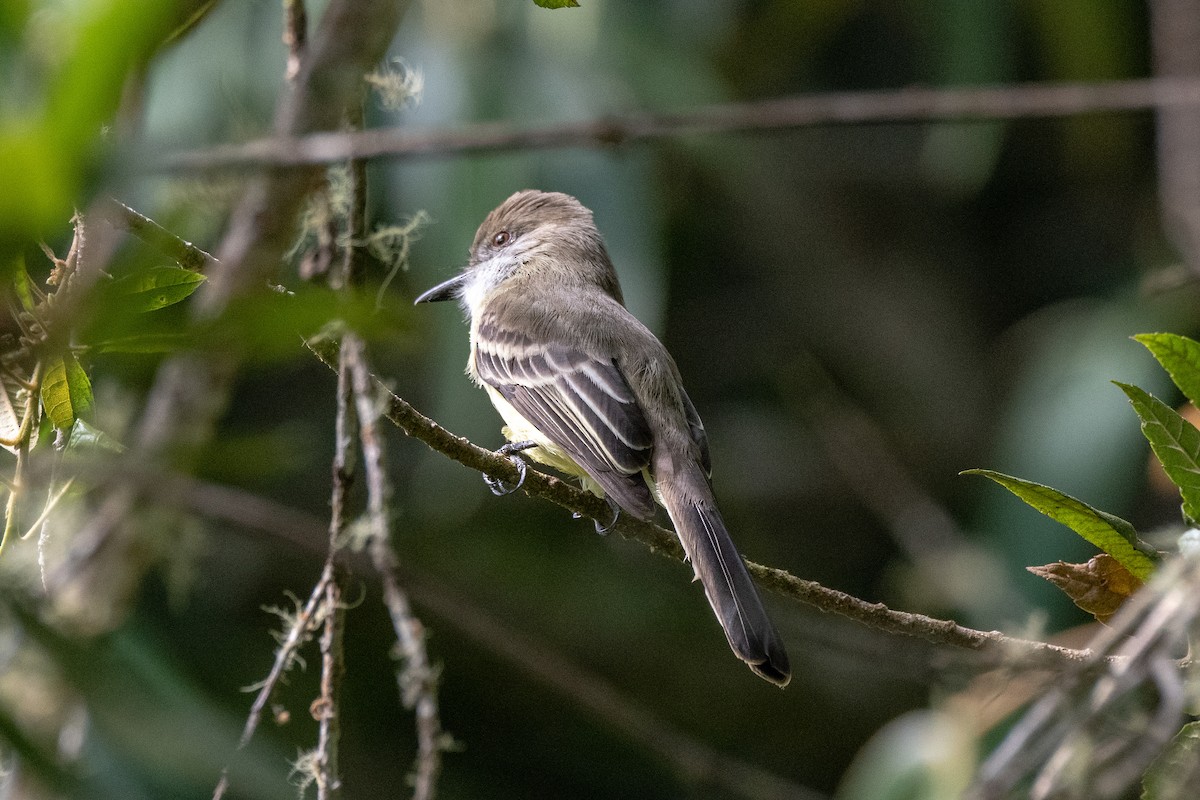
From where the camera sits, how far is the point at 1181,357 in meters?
2.08

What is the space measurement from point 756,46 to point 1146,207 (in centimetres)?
269

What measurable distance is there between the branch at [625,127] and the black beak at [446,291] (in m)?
2.89

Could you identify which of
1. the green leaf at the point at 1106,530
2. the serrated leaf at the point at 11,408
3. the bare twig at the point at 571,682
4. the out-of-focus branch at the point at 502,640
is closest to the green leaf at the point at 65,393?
the serrated leaf at the point at 11,408

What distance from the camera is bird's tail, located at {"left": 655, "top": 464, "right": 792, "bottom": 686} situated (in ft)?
8.34

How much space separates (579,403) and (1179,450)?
158cm

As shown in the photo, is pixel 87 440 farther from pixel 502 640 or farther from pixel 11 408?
pixel 502 640

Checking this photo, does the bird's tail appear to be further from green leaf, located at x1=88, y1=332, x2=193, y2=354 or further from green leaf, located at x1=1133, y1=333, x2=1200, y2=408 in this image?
green leaf, located at x1=88, y1=332, x2=193, y2=354

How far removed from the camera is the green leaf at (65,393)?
192 cm

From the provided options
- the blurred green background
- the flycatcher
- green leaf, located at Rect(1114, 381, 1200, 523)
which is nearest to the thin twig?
the flycatcher

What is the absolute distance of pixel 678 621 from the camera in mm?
7316

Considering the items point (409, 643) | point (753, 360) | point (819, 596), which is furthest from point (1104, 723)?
point (753, 360)

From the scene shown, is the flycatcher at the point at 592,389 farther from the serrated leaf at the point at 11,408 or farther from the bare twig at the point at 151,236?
the serrated leaf at the point at 11,408

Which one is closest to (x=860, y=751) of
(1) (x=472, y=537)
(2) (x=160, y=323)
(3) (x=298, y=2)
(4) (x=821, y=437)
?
(4) (x=821, y=437)

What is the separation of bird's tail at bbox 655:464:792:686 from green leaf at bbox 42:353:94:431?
1301 mm
